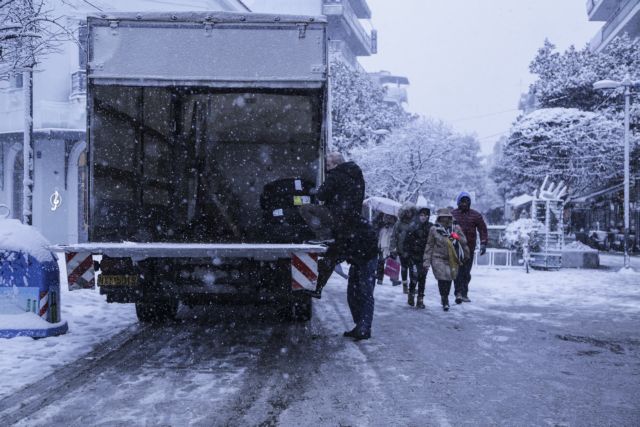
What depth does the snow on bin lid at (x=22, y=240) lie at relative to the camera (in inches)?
263

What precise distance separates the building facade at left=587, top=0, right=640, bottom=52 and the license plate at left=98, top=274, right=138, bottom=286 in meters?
39.3

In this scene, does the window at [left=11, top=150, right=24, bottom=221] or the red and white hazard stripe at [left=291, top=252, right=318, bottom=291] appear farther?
the window at [left=11, top=150, right=24, bottom=221]

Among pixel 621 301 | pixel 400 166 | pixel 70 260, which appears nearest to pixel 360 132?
pixel 400 166

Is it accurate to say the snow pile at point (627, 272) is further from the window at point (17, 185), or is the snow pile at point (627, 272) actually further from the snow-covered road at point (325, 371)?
the window at point (17, 185)

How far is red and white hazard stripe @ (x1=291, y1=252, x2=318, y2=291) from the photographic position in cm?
626

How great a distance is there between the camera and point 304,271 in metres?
6.33

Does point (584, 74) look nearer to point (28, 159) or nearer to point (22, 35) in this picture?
point (28, 159)

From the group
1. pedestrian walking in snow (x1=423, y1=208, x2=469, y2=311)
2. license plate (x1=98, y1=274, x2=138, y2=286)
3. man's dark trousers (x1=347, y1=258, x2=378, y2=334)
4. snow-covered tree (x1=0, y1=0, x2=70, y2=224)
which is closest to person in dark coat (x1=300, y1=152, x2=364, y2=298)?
man's dark trousers (x1=347, y1=258, x2=378, y2=334)

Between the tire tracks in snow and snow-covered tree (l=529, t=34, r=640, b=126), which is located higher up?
snow-covered tree (l=529, t=34, r=640, b=126)

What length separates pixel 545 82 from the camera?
120ft

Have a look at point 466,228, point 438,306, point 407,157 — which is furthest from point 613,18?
point 438,306

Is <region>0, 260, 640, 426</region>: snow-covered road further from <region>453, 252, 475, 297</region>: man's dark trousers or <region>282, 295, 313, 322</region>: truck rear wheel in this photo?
<region>453, 252, 475, 297</region>: man's dark trousers

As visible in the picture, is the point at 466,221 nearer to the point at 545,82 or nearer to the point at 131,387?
the point at 131,387

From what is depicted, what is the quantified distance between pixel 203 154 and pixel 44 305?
113 inches
